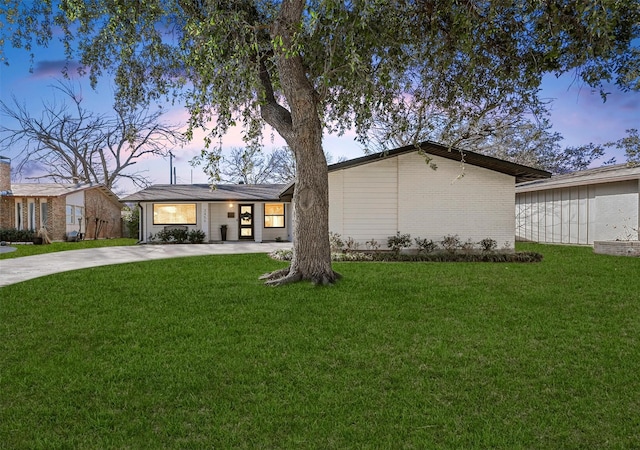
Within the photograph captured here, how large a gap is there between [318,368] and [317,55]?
6.14 meters

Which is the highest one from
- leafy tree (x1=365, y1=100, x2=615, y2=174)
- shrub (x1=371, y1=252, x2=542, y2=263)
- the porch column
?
leafy tree (x1=365, y1=100, x2=615, y2=174)

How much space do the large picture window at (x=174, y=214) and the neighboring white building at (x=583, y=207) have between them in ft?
55.7

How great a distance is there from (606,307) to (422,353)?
3900mm

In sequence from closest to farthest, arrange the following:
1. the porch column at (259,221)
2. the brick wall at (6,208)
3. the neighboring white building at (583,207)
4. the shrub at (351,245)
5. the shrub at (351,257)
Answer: the shrub at (351,257) < the shrub at (351,245) < the neighboring white building at (583,207) < the brick wall at (6,208) < the porch column at (259,221)

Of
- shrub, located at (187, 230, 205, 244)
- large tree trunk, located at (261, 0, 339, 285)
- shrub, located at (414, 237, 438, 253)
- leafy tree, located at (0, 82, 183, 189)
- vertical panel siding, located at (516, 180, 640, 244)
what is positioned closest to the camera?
large tree trunk, located at (261, 0, 339, 285)

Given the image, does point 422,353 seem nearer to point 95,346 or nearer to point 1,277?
point 95,346

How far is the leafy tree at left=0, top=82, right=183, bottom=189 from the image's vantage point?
95.9 ft

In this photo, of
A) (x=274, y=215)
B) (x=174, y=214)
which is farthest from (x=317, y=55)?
(x=174, y=214)

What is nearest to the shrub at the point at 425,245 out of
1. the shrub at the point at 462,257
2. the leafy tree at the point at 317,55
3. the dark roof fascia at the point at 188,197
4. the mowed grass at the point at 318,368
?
the shrub at the point at 462,257

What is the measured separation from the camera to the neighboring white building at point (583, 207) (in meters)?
15.4

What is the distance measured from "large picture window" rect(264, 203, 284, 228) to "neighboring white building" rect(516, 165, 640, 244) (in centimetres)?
1246

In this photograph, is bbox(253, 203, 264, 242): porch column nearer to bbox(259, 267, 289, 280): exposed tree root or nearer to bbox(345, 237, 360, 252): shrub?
bbox(345, 237, 360, 252): shrub

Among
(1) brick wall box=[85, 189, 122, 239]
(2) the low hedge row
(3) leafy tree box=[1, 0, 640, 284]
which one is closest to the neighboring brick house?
(1) brick wall box=[85, 189, 122, 239]

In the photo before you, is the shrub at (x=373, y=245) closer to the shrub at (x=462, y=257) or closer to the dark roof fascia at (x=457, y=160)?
the shrub at (x=462, y=257)
